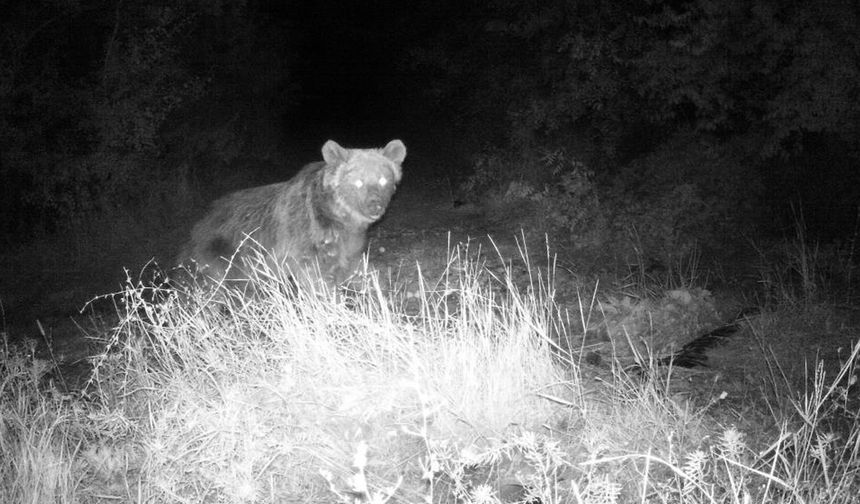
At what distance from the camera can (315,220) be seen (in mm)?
5859

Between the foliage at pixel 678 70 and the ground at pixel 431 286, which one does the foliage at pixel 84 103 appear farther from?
the foliage at pixel 678 70

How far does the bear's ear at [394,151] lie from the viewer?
6.42 metres

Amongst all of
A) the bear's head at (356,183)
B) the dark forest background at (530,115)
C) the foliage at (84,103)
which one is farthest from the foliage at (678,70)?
the foliage at (84,103)

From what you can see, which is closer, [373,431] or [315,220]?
[373,431]

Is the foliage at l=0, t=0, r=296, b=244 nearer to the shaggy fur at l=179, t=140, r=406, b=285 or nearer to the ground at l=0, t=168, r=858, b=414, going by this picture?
the ground at l=0, t=168, r=858, b=414

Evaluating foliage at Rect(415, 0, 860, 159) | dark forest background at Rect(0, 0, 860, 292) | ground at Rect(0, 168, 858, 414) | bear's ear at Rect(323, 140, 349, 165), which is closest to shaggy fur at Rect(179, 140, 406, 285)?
bear's ear at Rect(323, 140, 349, 165)

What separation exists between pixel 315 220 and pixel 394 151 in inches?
45.3

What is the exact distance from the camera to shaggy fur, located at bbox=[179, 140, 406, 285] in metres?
5.86

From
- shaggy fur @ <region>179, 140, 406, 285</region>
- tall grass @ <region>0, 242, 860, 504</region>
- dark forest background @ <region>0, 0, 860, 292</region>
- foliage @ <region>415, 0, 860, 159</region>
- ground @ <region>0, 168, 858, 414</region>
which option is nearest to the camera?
tall grass @ <region>0, 242, 860, 504</region>

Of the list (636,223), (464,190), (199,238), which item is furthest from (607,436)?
(464,190)

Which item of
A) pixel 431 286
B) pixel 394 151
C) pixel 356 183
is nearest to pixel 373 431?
pixel 356 183

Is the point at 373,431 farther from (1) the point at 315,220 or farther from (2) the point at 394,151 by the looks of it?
(2) the point at 394,151

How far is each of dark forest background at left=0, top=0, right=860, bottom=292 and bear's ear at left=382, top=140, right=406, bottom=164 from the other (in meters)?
2.87

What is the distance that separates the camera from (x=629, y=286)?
6.20 meters
